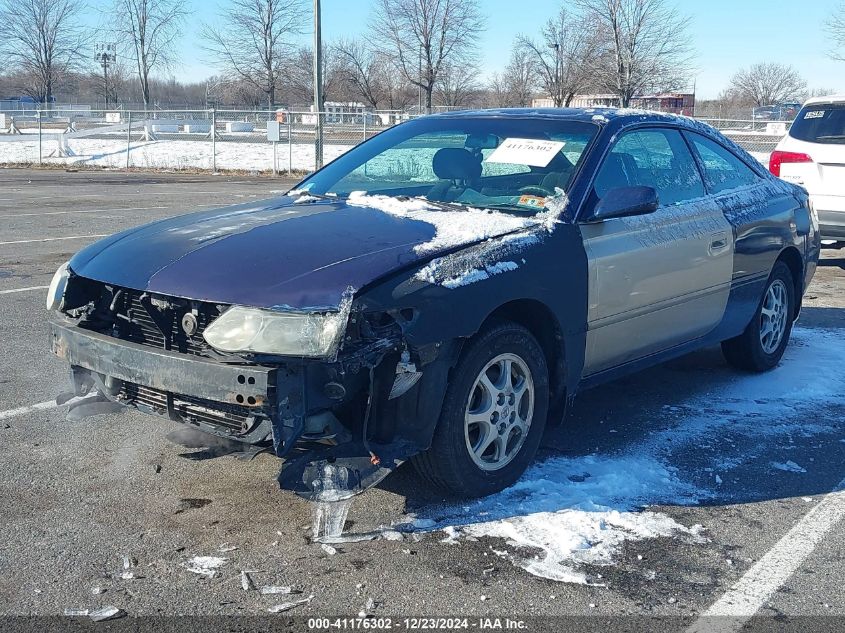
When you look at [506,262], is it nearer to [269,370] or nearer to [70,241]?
[269,370]

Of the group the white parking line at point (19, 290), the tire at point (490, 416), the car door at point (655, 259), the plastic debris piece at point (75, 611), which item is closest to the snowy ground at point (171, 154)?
the white parking line at point (19, 290)

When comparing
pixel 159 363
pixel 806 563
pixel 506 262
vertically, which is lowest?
pixel 806 563

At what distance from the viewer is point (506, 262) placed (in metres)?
3.69

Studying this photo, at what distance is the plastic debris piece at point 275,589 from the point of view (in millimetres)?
3010

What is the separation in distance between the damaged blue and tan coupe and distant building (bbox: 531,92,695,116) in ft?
97.4

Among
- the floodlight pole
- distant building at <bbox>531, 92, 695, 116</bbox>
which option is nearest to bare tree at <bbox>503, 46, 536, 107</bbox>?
distant building at <bbox>531, 92, 695, 116</bbox>

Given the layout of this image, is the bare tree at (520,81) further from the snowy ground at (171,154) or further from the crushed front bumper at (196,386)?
the crushed front bumper at (196,386)

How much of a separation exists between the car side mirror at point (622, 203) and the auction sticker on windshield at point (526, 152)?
1.30 feet

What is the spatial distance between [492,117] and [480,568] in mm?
2635

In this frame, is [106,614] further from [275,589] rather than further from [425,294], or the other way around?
[425,294]

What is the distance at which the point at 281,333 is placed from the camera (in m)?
3.12

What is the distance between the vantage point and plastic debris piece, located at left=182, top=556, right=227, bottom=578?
3.14 m

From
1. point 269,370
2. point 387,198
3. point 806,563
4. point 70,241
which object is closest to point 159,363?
point 269,370

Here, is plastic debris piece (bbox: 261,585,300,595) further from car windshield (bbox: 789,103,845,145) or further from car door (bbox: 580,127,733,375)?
car windshield (bbox: 789,103,845,145)
